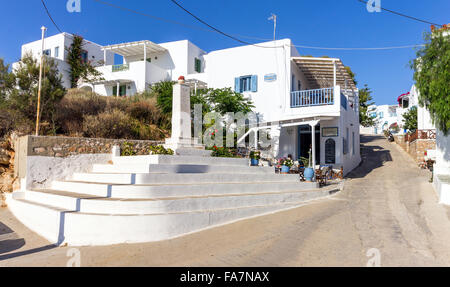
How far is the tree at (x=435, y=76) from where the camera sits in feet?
33.4

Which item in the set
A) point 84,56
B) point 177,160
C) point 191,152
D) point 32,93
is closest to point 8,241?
point 177,160

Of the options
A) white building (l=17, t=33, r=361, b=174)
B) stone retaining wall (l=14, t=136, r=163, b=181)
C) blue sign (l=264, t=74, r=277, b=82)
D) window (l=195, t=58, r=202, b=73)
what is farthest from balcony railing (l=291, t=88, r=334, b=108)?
window (l=195, t=58, r=202, b=73)

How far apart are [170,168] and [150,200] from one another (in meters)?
1.65

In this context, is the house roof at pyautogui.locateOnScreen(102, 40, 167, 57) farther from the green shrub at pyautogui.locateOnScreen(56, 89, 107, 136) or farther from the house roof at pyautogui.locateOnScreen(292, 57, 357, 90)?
the house roof at pyautogui.locateOnScreen(292, 57, 357, 90)

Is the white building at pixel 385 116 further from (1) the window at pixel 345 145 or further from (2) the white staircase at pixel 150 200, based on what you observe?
(2) the white staircase at pixel 150 200

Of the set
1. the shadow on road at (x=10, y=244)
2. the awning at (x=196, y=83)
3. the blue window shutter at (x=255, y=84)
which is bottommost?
the shadow on road at (x=10, y=244)

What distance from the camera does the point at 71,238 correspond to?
5352 millimetres

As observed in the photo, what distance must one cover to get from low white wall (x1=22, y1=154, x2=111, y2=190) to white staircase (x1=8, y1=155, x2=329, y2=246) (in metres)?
0.25

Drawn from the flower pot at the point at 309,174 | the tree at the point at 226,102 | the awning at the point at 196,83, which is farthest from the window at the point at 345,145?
the awning at the point at 196,83

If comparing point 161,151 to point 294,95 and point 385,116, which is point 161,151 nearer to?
point 294,95

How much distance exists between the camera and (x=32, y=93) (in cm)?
1029

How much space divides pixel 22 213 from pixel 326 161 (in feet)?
40.7
